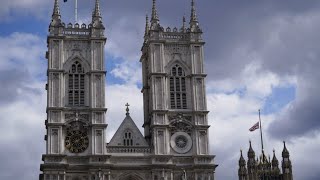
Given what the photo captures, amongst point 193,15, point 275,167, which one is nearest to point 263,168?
point 275,167

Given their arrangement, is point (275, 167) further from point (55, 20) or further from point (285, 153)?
point (55, 20)

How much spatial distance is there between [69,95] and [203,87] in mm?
15425

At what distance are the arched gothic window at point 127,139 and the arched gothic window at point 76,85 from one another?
232 inches

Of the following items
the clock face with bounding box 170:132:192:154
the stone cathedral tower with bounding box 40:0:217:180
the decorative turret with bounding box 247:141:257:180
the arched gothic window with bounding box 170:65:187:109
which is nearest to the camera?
the stone cathedral tower with bounding box 40:0:217:180

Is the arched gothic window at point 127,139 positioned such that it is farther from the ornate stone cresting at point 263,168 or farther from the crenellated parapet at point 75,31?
the ornate stone cresting at point 263,168

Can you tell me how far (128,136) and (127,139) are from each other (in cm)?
42

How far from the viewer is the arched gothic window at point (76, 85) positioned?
7638 centimetres

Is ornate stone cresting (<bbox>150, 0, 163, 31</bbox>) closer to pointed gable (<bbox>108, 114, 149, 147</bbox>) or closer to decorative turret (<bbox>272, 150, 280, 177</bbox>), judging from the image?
pointed gable (<bbox>108, 114, 149, 147</bbox>)

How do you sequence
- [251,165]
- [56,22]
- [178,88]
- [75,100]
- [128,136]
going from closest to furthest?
[75,100]
[128,136]
[56,22]
[178,88]
[251,165]

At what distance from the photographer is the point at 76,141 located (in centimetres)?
7462

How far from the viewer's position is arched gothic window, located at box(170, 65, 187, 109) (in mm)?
78500

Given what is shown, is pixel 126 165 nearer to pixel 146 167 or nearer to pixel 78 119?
pixel 146 167

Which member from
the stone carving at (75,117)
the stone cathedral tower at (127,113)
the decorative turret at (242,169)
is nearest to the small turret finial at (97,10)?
the stone cathedral tower at (127,113)

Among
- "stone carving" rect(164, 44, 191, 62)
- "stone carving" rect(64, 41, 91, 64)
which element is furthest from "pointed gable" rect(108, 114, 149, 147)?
"stone carving" rect(164, 44, 191, 62)
